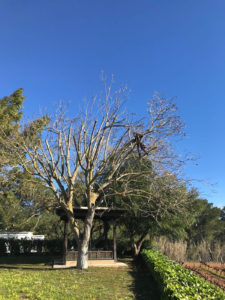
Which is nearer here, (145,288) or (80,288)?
(80,288)

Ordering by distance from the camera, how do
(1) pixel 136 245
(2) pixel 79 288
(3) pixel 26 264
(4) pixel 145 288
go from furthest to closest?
(1) pixel 136 245 < (3) pixel 26 264 < (4) pixel 145 288 < (2) pixel 79 288

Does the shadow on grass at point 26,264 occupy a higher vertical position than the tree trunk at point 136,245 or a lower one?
lower

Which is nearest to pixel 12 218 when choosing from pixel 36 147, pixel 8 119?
pixel 8 119

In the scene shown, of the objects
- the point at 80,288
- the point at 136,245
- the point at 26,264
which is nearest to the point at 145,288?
the point at 80,288

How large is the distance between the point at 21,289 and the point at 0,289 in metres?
0.57

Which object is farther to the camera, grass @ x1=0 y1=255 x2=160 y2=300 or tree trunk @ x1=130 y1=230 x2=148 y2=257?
tree trunk @ x1=130 y1=230 x2=148 y2=257

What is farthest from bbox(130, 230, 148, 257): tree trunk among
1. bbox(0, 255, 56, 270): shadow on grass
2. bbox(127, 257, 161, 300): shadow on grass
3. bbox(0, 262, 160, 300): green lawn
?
bbox(0, 262, 160, 300): green lawn

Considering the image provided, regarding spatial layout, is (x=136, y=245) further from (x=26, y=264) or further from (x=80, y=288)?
(x=80, y=288)

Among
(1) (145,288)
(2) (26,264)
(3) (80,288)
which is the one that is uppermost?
(3) (80,288)

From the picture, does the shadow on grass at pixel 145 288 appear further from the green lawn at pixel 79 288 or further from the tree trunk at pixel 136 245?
the tree trunk at pixel 136 245

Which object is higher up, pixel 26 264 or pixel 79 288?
pixel 79 288

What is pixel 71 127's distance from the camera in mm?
13398

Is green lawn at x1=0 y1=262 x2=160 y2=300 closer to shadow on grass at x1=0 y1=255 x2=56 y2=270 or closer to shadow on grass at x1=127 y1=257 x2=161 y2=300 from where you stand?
shadow on grass at x1=127 y1=257 x2=161 y2=300

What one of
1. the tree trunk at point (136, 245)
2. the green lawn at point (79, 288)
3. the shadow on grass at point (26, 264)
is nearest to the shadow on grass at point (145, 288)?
the green lawn at point (79, 288)
